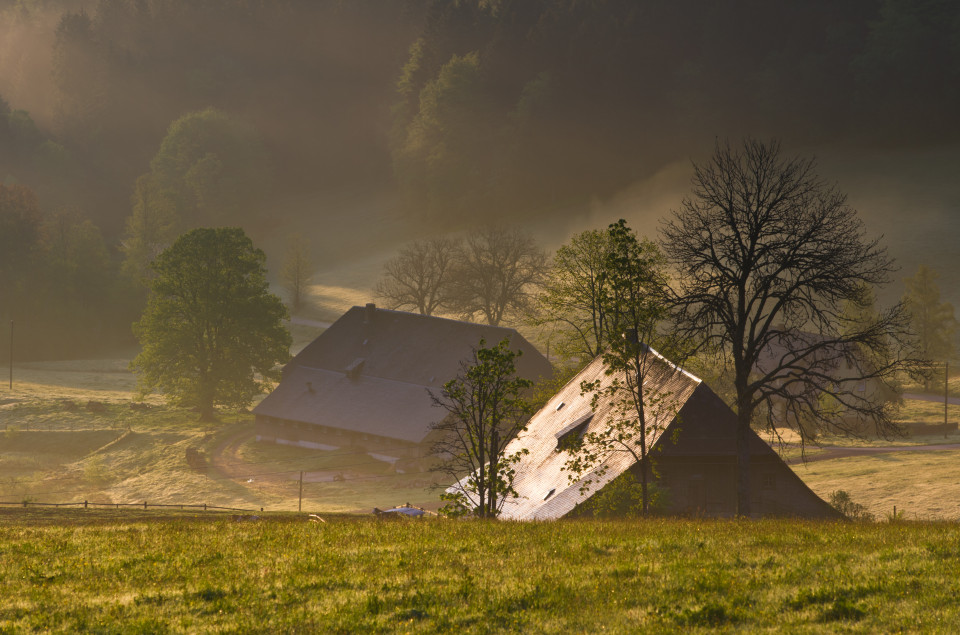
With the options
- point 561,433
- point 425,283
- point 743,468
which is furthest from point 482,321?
point 743,468

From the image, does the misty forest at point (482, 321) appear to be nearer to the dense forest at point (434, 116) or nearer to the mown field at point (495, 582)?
the mown field at point (495, 582)

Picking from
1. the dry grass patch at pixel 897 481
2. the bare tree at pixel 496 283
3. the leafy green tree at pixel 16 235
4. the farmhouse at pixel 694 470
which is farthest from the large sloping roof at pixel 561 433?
the leafy green tree at pixel 16 235

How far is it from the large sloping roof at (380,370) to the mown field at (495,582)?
38416 mm

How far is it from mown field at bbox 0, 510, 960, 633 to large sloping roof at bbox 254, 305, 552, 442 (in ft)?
126

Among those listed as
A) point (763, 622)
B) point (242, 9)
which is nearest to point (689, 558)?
point (763, 622)

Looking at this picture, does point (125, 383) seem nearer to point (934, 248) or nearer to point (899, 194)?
point (934, 248)

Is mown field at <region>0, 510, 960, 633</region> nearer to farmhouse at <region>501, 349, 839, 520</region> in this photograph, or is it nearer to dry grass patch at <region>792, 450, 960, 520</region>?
farmhouse at <region>501, 349, 839, 520</region>

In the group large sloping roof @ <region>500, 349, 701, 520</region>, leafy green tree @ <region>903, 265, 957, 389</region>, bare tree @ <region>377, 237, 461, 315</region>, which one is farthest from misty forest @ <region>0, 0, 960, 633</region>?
bare tree @ <region>377, 237, 461, 315</region>

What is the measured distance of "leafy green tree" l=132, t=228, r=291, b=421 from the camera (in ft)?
206

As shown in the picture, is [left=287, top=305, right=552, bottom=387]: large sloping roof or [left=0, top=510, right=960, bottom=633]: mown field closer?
[left=0, top=510, right=960, bottom=633]: mown field

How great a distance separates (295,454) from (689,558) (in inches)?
1788

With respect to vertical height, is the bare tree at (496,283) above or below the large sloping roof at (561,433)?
above

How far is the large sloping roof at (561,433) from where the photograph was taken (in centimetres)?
2694

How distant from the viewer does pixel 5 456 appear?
177ft
